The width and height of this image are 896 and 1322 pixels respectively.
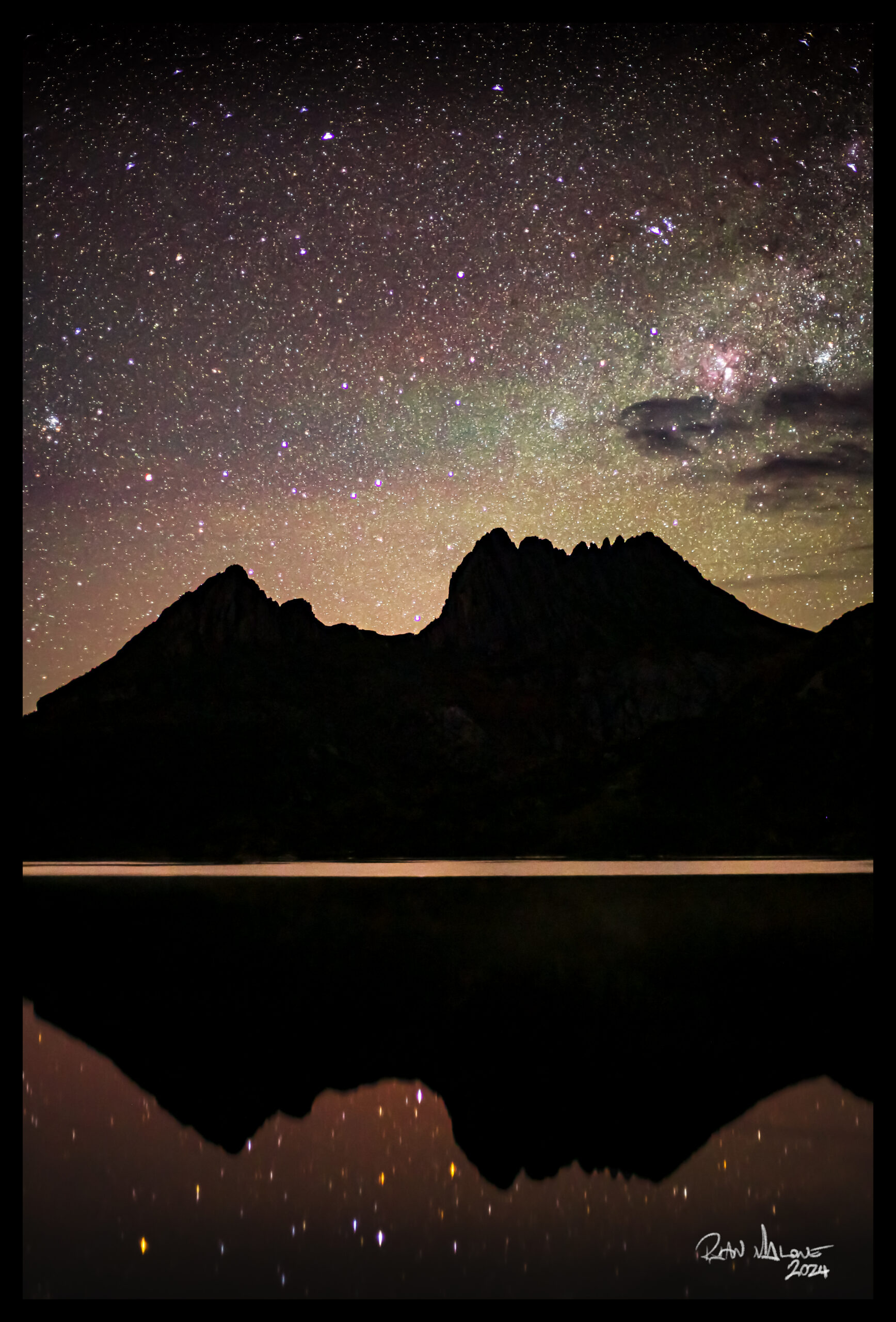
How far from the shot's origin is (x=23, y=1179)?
12.5 m

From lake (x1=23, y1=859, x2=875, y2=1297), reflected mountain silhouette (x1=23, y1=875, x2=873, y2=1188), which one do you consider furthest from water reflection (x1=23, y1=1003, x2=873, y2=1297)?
reflected mountain silhouette (x1=23, y1=875, x2=873, y2=1188)

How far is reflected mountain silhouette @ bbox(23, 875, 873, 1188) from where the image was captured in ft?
45.6

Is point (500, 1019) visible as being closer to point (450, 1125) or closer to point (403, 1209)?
point (450, 1125)

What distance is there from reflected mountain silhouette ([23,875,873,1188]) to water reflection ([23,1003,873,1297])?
0.52 meters

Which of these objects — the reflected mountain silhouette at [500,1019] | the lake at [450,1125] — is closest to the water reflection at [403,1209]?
the lake at [450,1125]

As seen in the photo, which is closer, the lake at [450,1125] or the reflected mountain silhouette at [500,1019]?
the lake at [450,1125]

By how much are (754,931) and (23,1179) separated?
30.0 meters
